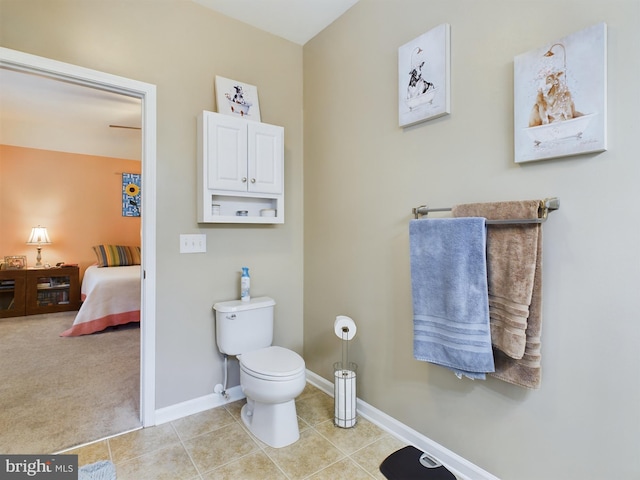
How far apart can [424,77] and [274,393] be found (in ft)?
5.94

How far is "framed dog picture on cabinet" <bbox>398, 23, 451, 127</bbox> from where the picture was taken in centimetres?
164

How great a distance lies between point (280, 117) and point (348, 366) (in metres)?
1.83

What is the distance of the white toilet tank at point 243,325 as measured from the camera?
2.15 meters

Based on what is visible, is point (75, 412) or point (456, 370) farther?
point (75, 412)

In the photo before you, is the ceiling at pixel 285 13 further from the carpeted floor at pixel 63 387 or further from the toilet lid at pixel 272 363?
the carpeted floor at pixel 63 387

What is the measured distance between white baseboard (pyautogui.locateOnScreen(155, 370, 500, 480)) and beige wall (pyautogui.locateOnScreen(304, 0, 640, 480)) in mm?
45

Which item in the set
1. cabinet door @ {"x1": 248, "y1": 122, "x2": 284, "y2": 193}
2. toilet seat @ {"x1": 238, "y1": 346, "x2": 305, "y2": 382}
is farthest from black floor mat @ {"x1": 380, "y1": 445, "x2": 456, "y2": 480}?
cabinet door @ {"x1": 248, "y1": 122, "x2": 284, "y2": 193}

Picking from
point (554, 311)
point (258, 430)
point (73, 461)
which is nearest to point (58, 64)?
point (73, 461)

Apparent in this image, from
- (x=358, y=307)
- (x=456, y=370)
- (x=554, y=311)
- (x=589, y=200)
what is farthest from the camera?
(x=358, y=307)

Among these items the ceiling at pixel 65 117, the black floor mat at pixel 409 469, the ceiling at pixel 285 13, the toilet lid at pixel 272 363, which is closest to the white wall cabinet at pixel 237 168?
the ceiling at pixel 285 13

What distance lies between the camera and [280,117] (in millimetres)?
2537

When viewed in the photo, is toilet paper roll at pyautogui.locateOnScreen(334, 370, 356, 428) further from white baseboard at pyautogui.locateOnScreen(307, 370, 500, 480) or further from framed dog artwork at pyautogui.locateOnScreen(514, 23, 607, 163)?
framed dog artwork at pyautogui.locateOnScreen(514, 23, 607, 163)

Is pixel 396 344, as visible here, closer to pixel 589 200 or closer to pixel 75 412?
pixel 589 200

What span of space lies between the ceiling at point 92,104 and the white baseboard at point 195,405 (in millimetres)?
2008
